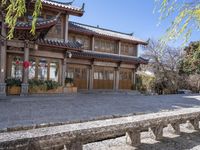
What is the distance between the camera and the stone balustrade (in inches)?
109

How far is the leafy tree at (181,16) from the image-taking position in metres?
3.10

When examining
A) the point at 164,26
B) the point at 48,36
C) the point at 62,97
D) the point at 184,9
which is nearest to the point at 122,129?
the point at 164,26

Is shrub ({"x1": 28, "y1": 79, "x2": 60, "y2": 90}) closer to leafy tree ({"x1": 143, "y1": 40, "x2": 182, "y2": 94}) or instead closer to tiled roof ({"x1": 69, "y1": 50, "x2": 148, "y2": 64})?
tiled roof ({"x1": 69, "y1": 50, "x2": 148, "y2": 64})

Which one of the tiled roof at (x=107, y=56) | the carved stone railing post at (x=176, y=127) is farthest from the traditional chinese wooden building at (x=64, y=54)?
the carved stone railing post at (x=176, y=127)

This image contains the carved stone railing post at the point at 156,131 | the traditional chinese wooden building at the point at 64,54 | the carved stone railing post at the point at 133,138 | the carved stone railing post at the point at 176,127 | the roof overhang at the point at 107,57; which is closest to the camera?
the carved stone railing post at the point at 133,138

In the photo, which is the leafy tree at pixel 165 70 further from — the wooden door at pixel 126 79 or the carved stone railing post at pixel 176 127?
the carved stone railing post at pixel 176 127

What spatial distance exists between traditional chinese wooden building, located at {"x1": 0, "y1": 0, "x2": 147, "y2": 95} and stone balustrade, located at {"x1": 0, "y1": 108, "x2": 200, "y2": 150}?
3.76m

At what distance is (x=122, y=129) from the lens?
158 inches

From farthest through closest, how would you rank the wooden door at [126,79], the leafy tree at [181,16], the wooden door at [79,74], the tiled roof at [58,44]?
the wooden door at [126,79]
the wooden door at [79,74]
the tiled roof at [58,44]
the leafy tree at [181,16]

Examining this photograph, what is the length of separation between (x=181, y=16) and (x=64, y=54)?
11.5m

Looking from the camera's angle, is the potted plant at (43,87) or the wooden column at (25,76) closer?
the wooden column at (25,76)

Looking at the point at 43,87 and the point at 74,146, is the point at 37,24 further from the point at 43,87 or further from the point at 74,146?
the point at 74,146

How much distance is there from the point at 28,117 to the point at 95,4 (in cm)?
493

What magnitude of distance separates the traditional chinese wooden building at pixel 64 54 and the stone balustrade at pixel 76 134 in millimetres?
3759
